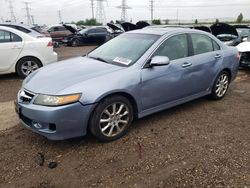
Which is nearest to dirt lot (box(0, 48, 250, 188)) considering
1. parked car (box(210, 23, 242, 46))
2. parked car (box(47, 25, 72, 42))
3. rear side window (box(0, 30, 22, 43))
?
rear side window (box(0, 30, 22, 43))

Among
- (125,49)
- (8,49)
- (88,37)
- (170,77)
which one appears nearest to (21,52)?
(8,49)

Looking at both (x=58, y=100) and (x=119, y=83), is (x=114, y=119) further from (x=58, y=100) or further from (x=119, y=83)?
(x=58, y=100)

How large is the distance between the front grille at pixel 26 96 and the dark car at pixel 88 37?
16.4 metres

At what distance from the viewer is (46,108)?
338 cm

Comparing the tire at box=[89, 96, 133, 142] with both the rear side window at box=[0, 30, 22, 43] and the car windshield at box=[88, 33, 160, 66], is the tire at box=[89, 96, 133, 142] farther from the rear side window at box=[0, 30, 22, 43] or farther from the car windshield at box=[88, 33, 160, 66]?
the rear side window at box=[0, 30, 22, 43]

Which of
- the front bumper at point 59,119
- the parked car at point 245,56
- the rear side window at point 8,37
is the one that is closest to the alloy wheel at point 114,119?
the front bumper at point 59,119

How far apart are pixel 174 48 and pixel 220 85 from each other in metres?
1.66

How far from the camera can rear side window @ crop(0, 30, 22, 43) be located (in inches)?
293

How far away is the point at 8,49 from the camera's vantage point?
7430 mm

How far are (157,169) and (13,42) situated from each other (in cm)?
595

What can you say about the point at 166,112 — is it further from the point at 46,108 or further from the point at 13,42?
the point at 13,42

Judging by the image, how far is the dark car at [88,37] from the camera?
1983 cm

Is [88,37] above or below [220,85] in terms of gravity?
below

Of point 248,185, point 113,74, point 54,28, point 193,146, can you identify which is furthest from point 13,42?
point 54,28
